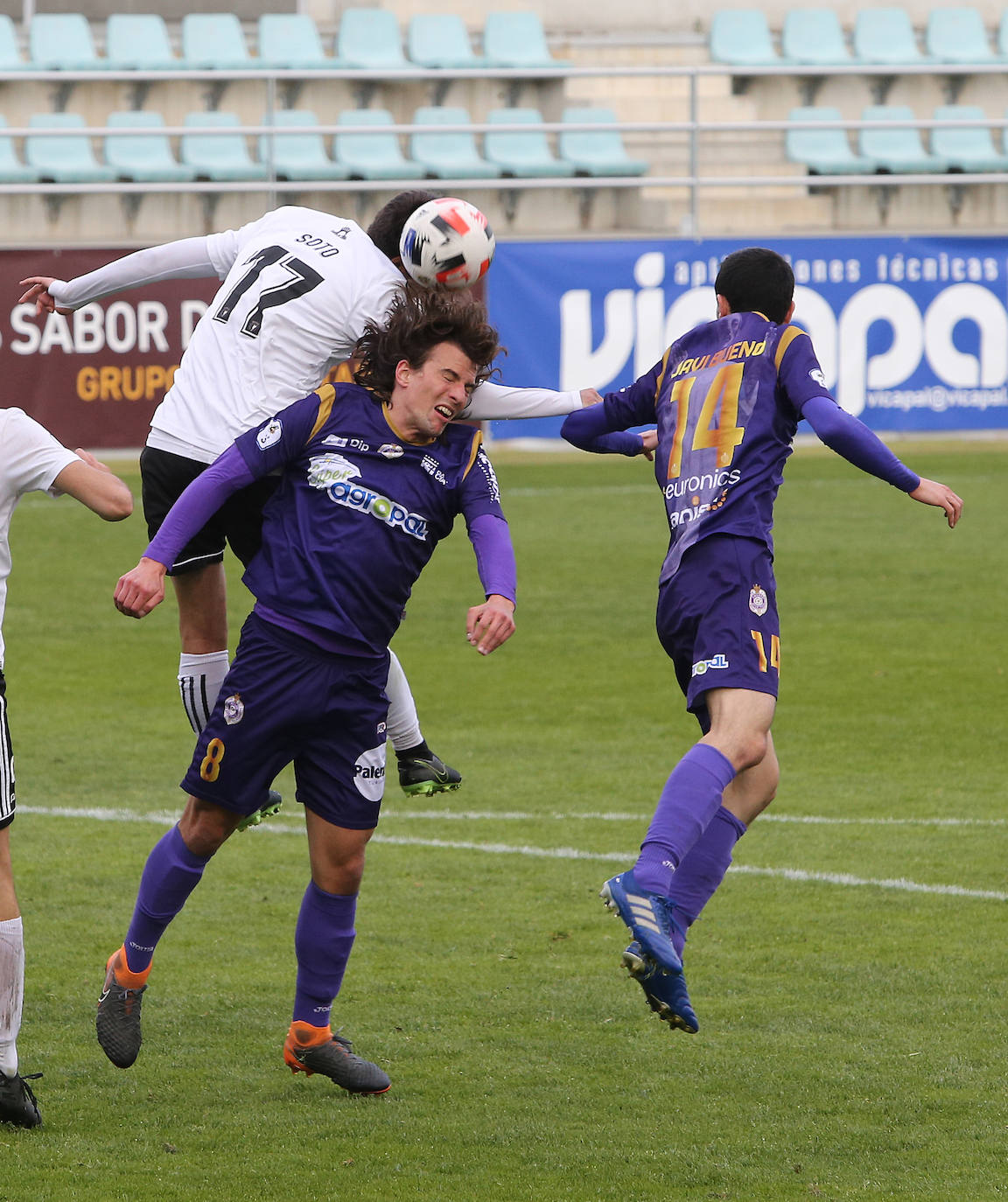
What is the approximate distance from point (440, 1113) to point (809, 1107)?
2.91ft

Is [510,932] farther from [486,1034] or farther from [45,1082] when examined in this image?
[45,1082]

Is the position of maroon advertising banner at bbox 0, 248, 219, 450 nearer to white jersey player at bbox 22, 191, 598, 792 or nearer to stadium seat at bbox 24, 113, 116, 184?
stadium seat at bbox 24, 113, 116, 184

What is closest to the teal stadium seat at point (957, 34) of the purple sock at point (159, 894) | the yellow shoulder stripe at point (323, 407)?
the yellow shoulder stripe at point (323, 407)

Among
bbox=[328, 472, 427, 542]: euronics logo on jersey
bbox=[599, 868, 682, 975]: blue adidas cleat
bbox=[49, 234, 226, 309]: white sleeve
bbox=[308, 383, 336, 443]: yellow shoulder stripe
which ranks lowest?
bbox=[599, 868, 682, 975]: blue adidas cleat

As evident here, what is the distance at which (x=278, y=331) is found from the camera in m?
5.02

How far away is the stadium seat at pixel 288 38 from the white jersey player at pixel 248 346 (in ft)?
56.6

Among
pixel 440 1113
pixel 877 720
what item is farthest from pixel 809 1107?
pixel 877 720

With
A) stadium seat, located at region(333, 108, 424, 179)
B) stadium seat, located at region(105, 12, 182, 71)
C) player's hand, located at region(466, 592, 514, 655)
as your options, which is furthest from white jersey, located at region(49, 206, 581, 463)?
stadium seat, located at region(105, 12, 182, 71)

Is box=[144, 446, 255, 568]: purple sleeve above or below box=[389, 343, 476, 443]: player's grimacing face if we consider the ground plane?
below

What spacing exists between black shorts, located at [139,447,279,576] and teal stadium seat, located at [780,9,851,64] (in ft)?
64.5

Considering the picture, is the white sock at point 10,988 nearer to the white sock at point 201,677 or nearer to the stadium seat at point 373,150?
the white sock at point 201,677

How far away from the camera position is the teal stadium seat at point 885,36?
77.1 ft

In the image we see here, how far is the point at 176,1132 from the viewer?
435 centimetres

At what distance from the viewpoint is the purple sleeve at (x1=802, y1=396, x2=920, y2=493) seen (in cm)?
460
